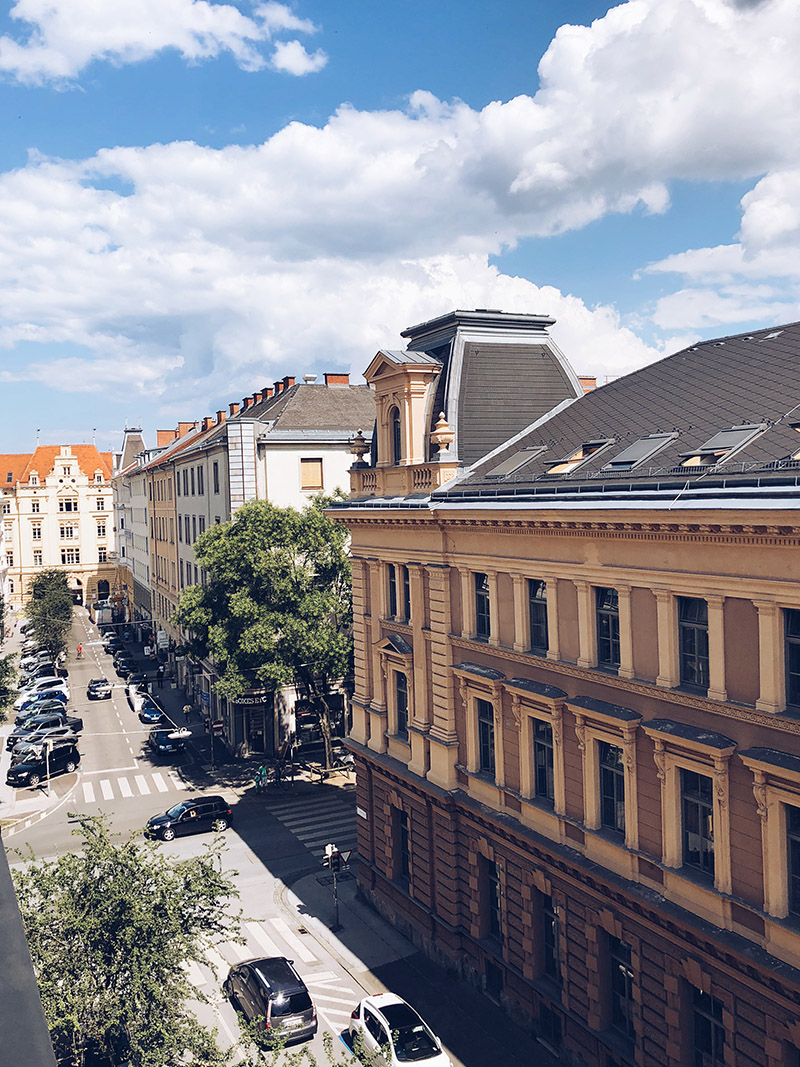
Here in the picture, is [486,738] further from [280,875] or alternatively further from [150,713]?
[150,713]

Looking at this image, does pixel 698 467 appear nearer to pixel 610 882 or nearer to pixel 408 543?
pixel 610 882

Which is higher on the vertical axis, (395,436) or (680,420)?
(395,436)

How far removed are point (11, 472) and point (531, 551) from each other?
4749 inches

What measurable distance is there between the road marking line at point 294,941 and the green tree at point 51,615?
164 ft

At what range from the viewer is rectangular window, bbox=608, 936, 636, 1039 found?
20609mm

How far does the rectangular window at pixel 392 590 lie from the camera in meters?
31.4

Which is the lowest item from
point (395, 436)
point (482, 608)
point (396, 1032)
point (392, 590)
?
point (396, 1032)

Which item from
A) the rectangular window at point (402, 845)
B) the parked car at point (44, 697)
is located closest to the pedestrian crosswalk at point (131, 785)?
the parked car at point (44, 697)

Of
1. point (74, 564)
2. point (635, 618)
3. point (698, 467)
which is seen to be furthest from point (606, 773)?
point (74, 564)

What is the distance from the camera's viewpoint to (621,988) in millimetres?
21047

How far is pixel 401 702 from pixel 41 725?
34468mm

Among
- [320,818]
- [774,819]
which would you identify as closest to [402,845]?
[320,818]

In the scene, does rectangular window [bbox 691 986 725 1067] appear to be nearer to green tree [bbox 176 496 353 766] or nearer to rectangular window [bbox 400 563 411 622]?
rectangular window [bbox 400 563 411 622]

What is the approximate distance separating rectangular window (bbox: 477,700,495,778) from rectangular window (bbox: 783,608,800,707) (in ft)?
34.0
